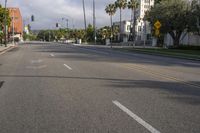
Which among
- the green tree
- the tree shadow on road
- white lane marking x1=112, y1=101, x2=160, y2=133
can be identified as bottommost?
white lane marking x1=112, y1=101, x2=160, y2=133

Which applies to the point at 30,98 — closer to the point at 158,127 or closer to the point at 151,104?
the point at 151,104

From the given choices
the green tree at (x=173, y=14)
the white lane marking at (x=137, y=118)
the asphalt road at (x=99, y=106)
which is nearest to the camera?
the white lane marking at (x=137, y=118)

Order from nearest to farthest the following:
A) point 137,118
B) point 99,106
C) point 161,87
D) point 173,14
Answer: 1. point 137,118
2. point 99,106
3. point 161,87
4. point 173,14

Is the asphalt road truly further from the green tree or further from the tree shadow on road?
the green tree

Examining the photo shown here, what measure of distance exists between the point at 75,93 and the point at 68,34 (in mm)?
167703

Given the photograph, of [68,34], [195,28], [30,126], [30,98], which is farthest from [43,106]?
[68,34]

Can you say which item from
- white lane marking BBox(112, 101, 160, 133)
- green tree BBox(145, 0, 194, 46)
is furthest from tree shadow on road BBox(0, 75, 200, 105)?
green tree BBox(145, 0, 194, 46)

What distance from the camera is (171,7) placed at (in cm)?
6009

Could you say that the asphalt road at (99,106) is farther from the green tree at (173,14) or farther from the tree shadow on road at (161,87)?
the green tree at (173,14)

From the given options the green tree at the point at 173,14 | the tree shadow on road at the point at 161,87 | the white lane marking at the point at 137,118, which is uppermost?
the green tree at the point at 173,14

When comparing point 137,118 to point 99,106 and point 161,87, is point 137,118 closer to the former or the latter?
point 99,106

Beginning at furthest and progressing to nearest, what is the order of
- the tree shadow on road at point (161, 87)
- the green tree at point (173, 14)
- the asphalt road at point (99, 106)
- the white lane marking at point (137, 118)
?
1. the green tree at point (173, 14)
2. the tree shadow on road at point (161, 87)
3. the asphalt road at point (99, 106)
4. the white lane marking at point (137, 118)

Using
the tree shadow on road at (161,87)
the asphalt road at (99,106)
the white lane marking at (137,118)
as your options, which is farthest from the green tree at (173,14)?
the white lane marking at (137,118)

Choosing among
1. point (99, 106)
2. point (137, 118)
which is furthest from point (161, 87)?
point (137, 118)
